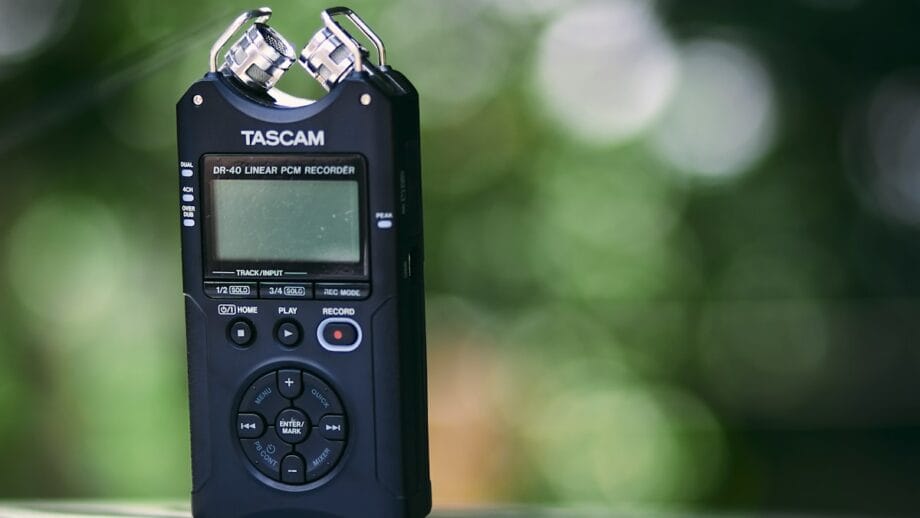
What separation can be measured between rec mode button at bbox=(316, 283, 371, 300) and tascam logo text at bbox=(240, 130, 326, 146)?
3.7 inches

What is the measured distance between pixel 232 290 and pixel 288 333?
0.05 metres

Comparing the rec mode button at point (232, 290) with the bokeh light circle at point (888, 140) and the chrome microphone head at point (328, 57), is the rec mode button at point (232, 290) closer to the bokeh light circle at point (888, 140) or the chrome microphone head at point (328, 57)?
A: the chrome microphone head at point (328, 57)

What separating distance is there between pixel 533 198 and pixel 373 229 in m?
1.20

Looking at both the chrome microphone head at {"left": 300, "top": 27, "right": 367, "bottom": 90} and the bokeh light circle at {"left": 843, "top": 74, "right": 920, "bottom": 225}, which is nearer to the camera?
the chrome microphone head at {"left": 300, "top": 27, "right": 367, "bottom": 90}

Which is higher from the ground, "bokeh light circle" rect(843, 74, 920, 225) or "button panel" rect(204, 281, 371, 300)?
"bokeh light circle" rect(843, 74, 920, 225)

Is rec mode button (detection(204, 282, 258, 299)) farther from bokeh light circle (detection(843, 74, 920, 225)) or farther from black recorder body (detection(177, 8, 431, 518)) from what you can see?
bokeh light circle (detection(843, 74, 920, 225))

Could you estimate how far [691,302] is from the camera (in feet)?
6.96

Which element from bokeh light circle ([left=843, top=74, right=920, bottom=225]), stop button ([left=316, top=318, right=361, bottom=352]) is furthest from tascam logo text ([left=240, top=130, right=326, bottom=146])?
bokeh light circle ([left=843, top=74, right=920, bottom=225])

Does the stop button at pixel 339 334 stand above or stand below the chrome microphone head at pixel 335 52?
below

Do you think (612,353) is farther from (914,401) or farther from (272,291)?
(272,291)

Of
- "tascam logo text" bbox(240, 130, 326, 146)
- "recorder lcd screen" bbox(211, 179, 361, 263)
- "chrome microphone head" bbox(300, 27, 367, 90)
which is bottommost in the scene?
"recorder lcd screen" bbox(211, 179, 361, 263)

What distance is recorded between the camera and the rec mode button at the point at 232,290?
96cm

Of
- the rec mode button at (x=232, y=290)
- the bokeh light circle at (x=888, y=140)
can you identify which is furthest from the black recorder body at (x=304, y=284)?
the bokeh light circle at (x=888, y=140)

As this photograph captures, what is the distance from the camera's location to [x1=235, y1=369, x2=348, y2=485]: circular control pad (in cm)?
96
